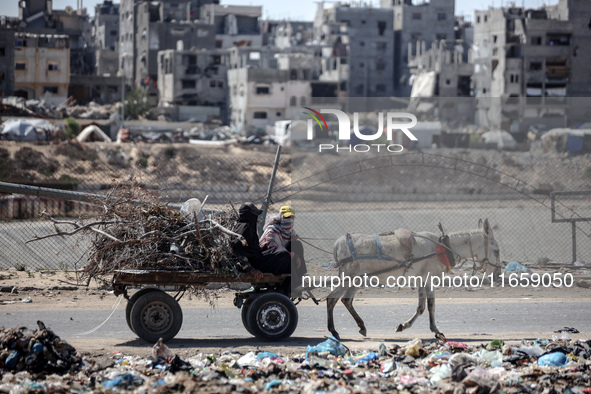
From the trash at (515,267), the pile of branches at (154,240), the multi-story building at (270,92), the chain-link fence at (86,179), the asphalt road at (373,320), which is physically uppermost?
the multi-story building at (270,92)

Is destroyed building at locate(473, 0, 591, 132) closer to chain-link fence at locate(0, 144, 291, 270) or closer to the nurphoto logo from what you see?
chain-link fence at locate(0, 144, 291, 270)

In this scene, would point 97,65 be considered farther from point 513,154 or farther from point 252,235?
point 252,235

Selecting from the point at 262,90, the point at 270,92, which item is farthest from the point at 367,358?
the point at 270,92

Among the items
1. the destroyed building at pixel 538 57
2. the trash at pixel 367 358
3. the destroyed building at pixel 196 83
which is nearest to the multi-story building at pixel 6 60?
the destroyed building at pixel 196 83

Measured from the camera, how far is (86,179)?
28234mm

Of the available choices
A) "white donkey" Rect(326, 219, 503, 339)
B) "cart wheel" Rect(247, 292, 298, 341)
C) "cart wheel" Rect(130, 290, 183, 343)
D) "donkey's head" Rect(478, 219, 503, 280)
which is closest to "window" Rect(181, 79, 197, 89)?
"donkey's head" Rect(478, 219, 503, 280)

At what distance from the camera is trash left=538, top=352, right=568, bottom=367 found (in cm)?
850

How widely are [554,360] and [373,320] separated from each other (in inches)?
133

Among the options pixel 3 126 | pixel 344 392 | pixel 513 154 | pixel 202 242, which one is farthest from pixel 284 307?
pixel 3 126

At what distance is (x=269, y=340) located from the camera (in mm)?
9859

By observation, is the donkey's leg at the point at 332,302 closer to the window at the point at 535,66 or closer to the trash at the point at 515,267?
the trash at the point at 515,267

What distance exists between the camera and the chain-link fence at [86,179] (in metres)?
16.3

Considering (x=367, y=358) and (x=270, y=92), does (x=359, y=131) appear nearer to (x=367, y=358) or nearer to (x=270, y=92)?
(x=367, y=358)

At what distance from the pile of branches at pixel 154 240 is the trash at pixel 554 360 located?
146 inches
